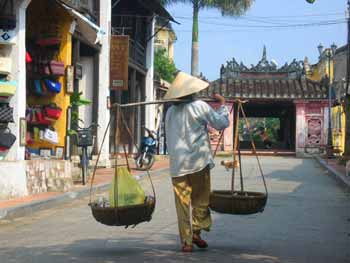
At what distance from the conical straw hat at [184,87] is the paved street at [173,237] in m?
1.56

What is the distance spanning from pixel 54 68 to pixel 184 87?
810 cm

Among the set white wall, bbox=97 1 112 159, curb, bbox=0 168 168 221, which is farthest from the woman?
white wall, bbox=97 1 112 159

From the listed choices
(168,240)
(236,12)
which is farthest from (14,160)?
(236,12)

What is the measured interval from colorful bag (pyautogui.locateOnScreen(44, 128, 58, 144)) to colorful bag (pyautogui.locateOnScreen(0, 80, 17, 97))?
2737 mm

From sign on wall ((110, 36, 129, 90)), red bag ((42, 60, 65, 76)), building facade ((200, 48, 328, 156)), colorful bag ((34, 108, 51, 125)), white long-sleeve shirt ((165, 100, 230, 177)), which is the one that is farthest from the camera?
building facade ((200, 48, 328, 156))

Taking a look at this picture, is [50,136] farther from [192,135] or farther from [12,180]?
[192,135]

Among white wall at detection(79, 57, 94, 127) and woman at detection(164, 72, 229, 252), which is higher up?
white wall at detection(79, 57, 94, 127)

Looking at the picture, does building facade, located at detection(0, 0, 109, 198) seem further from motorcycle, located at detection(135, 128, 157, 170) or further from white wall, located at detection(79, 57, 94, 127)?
motorcycle, located at detection(135, 128, 157, 170)

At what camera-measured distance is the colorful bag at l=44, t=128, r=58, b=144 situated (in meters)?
14.6

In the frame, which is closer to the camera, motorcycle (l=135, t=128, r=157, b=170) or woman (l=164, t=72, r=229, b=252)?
woman (l=164, t=72, r=229, b=252)

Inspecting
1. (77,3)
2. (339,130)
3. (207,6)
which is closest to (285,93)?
(339,130)

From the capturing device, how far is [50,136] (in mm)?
14656

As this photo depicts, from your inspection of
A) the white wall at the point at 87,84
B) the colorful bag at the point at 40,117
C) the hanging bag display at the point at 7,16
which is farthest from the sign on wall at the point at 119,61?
the hanging bag display at the point at 7,16

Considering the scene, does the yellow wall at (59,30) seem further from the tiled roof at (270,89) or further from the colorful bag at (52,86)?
the tiled roof at (270,89)
